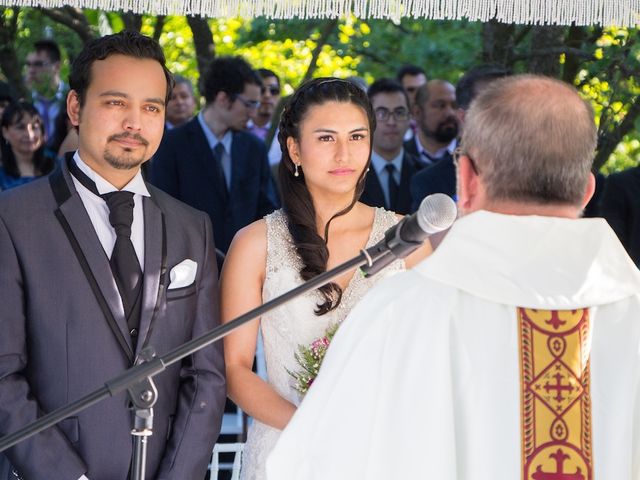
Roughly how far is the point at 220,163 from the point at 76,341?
418 centimetres

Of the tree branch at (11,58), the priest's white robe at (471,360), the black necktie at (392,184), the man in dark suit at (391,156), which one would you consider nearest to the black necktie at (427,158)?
the man in dark suit at (391,156)

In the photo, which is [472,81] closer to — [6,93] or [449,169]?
[449,169]

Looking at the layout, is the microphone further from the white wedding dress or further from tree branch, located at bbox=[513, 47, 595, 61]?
tree branch, located at bbox=[513, 47, 595, 61]

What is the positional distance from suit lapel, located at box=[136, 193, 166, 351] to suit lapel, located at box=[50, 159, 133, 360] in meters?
0.07

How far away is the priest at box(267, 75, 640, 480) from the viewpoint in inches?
122

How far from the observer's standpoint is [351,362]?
3.20m

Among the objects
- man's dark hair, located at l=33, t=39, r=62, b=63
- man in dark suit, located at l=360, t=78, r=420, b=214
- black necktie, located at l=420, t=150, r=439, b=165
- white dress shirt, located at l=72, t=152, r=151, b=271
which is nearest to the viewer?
white dress shirt, located at l=72, t=152, r=151, b=271

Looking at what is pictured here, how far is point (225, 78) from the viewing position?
28.1 feet

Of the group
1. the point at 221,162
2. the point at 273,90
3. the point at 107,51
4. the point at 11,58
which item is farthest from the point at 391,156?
the point at 107,51

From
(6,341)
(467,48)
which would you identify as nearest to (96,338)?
(6,341)

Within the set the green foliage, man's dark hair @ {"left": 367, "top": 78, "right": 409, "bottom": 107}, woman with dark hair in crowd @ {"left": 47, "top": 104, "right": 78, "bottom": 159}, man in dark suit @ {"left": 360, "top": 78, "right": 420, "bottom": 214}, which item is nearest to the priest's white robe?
the green foliage

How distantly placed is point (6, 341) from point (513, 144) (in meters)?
1.93

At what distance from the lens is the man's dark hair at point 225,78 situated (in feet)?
28.0

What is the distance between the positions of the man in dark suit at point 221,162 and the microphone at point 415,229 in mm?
4866
